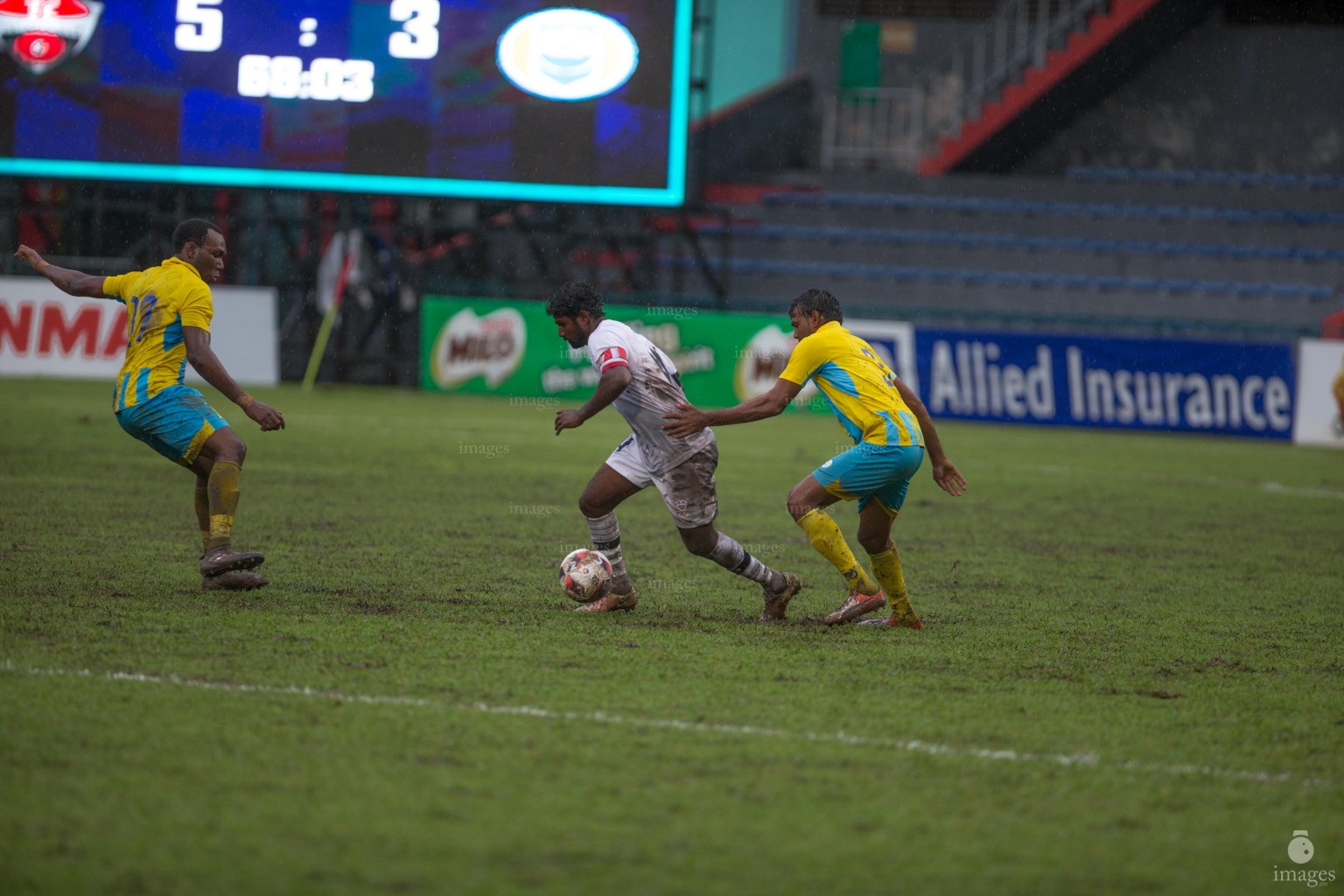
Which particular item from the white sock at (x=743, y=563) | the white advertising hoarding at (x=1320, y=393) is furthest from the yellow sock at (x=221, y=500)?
the white advertising hoarding at (x=1320, y=393)

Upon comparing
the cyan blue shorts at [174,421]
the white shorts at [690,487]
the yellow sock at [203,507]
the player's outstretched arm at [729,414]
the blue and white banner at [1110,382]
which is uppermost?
the player's outstretched arm at [729,414]

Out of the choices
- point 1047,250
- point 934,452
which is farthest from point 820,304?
point 1047,250

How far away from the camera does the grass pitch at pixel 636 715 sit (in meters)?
3.48

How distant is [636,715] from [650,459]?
84.1 inches

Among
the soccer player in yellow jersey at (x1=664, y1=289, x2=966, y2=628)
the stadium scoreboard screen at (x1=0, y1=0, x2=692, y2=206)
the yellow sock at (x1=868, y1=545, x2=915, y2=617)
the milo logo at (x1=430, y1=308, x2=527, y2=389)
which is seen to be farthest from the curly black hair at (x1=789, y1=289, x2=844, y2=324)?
the milo logo at (x1=430, y1=308, x2=527, y2=389)

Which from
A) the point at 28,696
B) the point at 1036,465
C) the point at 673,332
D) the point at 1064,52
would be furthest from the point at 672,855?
the point at 1064,52

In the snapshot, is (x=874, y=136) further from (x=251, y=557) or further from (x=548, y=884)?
(x=548, y=884)

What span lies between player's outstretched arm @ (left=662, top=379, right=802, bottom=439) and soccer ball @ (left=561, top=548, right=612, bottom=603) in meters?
0.76

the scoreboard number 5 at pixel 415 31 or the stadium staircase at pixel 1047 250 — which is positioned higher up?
the scoreboard number 5 at pixel 415 31

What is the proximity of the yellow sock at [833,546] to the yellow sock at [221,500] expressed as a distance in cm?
265

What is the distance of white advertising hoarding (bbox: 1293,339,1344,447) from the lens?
19453 millimetres

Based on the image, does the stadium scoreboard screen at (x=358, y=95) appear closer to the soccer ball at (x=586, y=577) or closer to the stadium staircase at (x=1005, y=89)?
the stadium staircase at (x=1005, y=89)

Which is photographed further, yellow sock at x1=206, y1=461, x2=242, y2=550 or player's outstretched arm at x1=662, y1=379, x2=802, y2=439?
yellow sock at x1=206, y1=461, x2=242, y2=550

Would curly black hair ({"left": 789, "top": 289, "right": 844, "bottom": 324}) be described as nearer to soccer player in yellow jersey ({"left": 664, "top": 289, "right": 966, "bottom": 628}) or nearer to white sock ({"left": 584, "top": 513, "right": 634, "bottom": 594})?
soccer player in yellow jersey ({"left": 664, "top": 289, "right": 966, "bottom": 628})
